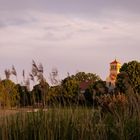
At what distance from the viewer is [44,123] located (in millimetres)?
5809

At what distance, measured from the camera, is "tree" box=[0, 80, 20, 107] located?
6434mm

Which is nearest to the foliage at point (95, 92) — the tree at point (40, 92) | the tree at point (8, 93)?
the tree at point (40, 92)

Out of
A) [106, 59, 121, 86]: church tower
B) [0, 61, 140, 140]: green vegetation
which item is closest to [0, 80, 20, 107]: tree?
[0, 61, 140, 140]: green vegetation

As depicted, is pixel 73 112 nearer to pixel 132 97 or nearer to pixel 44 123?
pixel 44 123

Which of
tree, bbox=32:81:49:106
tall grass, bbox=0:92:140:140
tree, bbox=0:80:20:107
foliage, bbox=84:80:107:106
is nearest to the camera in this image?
tall grass, bbox=0:92:140:140

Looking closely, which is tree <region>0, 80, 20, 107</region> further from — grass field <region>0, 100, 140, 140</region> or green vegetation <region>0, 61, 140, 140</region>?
grass field <region>0, 100, 140, 140</region>

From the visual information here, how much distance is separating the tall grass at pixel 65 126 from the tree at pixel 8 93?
0.30 metres

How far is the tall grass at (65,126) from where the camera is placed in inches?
228

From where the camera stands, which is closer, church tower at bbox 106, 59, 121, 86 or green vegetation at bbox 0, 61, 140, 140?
green vegetation at bbox 0, 61, 140, 140

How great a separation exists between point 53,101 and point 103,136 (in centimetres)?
96

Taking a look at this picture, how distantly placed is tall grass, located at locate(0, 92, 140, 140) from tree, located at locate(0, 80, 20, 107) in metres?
0.30

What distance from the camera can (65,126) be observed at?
5910 mm

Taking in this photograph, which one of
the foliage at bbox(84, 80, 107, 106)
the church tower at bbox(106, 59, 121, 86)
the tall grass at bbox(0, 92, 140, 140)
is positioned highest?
the church tower at bbox(106, 59, 121, 86)

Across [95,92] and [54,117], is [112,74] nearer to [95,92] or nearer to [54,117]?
[95,92]
